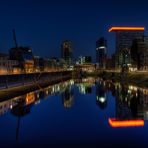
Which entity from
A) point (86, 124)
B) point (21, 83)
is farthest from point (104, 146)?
point (21, 83)

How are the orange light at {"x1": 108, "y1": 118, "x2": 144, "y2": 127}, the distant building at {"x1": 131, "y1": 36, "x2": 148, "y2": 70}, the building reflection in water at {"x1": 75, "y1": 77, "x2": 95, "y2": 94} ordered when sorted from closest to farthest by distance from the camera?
the orange light at {"x1": 108, "y1": 118, "x2": 144, "y2": 127} < the building reflection in water at {"x1": 75, "y1": 77, "x2": 95, "y2": 94} < the distant building at {"x1": 131, "y1": 36, "x2": 148, "y2": 70}

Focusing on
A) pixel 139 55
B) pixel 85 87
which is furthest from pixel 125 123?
pixel 139 55

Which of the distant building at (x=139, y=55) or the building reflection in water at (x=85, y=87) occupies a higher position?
the distant building at (x=139, y=55)

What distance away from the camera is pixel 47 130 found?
20.0 metres

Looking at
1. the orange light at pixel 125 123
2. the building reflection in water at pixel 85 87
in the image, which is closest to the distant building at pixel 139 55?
the building reflection in water at pixel 85 87

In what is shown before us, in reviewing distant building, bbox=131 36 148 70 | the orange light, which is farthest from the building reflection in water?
distant building, bbox=131 36 148 70

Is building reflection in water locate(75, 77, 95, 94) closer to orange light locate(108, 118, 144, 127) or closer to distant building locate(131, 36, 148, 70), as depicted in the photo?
orange light locate(108, 118, 144, 127)

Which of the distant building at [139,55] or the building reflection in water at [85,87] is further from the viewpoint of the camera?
the distant building at [139,55]

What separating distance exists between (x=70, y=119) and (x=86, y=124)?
8.10ft

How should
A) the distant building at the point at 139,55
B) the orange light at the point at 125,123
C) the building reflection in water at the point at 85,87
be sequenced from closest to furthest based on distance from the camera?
the orange light at the point at 125,123 → the building reflection in water at the point at 85,87 → the distant building at the point at 139,55

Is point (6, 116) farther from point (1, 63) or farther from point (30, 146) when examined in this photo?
point (1, 63)

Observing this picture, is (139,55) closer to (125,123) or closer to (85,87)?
(85,87)

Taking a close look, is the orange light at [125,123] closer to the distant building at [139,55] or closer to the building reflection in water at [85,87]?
the building reflection in water at [85,87]

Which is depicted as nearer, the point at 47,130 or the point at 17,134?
the point at 17,134
